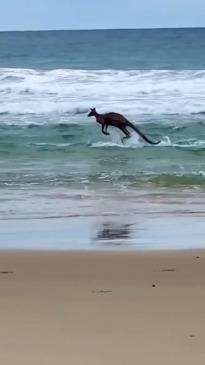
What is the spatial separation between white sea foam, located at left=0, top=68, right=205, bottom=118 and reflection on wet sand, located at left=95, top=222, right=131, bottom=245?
1077cm

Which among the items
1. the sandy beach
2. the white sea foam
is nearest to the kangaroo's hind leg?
the white sea foam

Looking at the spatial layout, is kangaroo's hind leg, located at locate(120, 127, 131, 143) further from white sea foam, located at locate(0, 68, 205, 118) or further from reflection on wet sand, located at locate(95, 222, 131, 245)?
reflection on wet sand, located at locate(95, 222, 131, 245)

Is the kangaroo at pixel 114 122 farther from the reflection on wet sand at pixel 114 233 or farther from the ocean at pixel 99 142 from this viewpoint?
the reflection on wet sand at pixel 114 233

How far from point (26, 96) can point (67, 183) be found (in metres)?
11.7

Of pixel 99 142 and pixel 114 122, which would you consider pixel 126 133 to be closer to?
pixel 114 122

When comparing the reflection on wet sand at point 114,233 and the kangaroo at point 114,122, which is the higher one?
the kangaroo at point 114,122

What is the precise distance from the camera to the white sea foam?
18.3 metres

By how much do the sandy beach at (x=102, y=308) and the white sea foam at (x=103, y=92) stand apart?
12.3 metres

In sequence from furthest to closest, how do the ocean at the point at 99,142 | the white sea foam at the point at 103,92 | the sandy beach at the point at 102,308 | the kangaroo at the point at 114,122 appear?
1. the white sea foam at the point at 103,92
2. the kangaroo at the point at 114,122
3. the ocean at the point at 99,142
4. the sandy beach at the point at 102,308

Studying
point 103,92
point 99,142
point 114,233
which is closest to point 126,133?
point 99,142

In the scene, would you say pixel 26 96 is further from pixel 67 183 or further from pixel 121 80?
pixel 67 183

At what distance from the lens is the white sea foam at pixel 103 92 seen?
18312mm

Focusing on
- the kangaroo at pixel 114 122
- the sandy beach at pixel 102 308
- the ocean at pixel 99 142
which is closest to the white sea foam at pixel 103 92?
the ocean at pixel 99 142

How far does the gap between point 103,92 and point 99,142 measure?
774 centimetres
